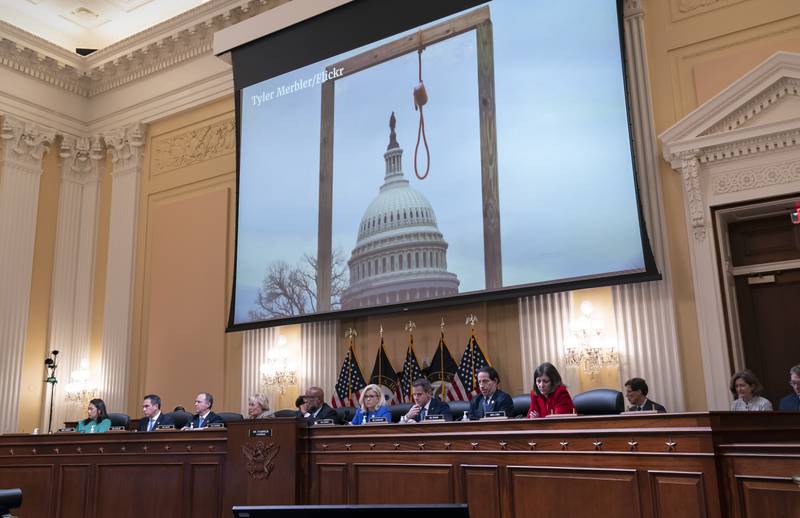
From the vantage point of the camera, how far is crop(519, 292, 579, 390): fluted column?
23.9 ft

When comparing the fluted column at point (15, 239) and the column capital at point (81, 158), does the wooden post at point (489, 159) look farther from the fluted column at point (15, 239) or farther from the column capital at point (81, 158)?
the fluted column at point (15, 239)

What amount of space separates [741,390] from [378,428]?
280 cm

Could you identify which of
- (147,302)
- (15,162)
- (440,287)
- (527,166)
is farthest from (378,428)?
(15,162)

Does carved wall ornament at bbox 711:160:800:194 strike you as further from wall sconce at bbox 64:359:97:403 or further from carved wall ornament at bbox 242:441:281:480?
wall sconce at bbox 64:359:97:403

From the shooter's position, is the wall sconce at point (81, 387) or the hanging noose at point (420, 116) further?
the wall sconce at point (81, 387)

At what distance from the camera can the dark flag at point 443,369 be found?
26.0ft

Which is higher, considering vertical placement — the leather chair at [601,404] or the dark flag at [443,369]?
the dark flag at [443,369]

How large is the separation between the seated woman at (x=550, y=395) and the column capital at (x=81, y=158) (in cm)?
913

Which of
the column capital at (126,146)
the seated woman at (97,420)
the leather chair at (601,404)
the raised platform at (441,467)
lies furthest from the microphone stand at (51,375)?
the leather chair at (601,404)

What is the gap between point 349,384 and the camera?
8.59m

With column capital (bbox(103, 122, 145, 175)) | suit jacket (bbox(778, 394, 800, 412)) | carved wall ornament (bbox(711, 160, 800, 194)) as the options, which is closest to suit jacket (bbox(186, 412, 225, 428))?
suit jacket (bbox(778, 394, 800, 412))

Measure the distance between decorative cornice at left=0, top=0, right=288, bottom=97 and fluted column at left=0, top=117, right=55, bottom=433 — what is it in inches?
39.2

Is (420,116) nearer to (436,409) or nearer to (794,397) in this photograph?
(436,409)

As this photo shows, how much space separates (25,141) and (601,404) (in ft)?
32.3
